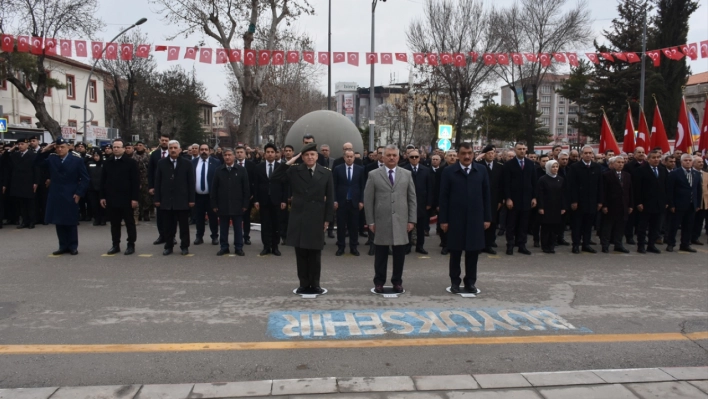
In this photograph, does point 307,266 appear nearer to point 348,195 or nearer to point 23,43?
point 348,195

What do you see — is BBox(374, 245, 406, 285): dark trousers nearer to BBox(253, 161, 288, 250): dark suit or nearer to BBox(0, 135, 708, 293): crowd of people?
BBox(0, 135, 708, 293): crowd of people

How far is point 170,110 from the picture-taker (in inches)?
2189

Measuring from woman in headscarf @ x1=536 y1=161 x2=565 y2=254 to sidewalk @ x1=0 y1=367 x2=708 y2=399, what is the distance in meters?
6.28

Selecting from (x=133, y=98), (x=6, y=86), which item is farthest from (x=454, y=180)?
(x=133, y=98)

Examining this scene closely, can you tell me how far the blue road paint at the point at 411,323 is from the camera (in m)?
5.59

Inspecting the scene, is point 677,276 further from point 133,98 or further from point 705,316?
point 133,98

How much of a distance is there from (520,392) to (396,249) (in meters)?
3.24

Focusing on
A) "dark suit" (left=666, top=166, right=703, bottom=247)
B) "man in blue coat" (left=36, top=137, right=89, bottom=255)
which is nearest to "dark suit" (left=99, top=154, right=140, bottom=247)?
"man in blue coat" (left=36, top=137, right=89, bottom=255)

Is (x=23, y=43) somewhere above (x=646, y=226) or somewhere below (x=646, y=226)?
above

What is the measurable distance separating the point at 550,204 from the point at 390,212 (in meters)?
4.90

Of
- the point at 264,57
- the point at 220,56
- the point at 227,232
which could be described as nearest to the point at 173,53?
the point at 220,56

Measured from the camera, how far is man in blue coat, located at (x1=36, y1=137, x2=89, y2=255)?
935 cm

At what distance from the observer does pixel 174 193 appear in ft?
31.9

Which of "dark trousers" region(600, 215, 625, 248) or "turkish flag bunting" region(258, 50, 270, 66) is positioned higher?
"turkish flag bunting" region(258, 50, 270, 66)
